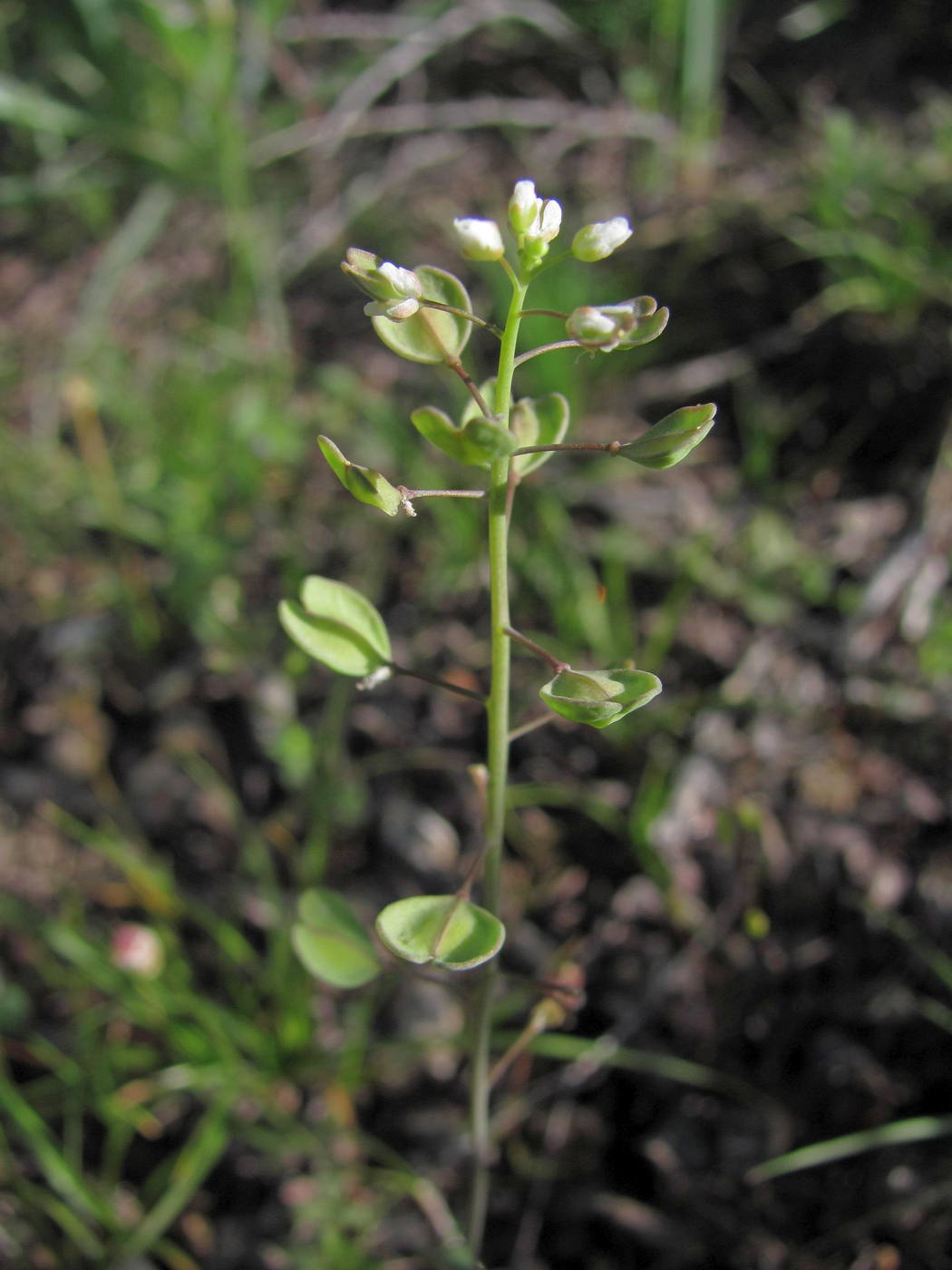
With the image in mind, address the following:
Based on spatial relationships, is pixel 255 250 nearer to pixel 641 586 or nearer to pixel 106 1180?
pixel 641 586

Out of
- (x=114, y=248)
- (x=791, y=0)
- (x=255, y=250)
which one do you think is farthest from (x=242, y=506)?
(x=791, y=0)

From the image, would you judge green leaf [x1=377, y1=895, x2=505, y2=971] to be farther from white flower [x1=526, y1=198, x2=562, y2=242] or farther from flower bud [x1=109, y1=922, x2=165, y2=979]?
flower bud [x1=109, y1=922, x2=165, y2=979]

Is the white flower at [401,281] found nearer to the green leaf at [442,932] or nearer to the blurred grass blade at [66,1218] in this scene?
the green leaf at [442,932]

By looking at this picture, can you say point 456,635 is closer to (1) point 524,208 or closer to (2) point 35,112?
(1) point 524,208

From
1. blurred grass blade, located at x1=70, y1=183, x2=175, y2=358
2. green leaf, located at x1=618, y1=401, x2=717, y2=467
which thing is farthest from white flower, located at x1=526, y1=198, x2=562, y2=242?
blurred grass blade, located at x1=70, y1=183, x2=175, y2=358

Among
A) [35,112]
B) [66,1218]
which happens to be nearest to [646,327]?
Answer: [66,1218]
